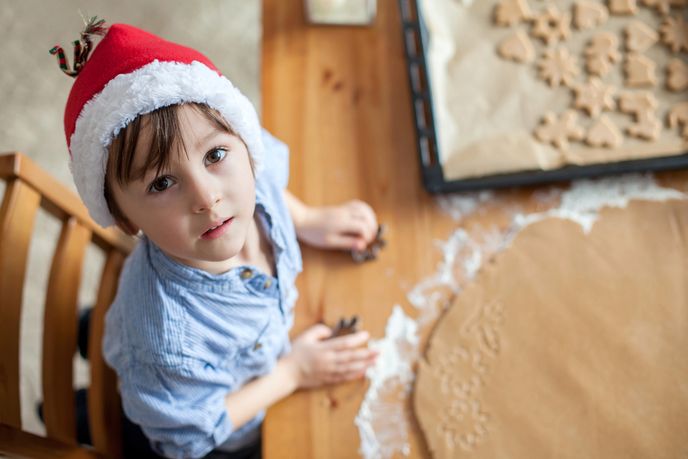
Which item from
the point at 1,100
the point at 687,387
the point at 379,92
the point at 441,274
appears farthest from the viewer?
the point at 1,100

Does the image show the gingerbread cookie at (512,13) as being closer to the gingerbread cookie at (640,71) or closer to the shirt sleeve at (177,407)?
the gingerbread cookie at (640,71)

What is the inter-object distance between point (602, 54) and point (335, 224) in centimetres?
44

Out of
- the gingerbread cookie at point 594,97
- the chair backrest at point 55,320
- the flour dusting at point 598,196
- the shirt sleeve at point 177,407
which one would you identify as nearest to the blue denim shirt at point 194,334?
the shirt sleeve at point 177,407

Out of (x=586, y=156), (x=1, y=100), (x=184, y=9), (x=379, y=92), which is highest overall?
(x=184, y=9)

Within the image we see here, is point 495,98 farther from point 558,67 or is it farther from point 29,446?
point 29,446

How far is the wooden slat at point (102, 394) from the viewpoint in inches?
31.4

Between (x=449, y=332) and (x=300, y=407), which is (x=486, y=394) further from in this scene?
(x=300, y=407)

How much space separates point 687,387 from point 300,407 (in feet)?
1.43

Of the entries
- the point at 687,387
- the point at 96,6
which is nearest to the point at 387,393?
the point at 687,387

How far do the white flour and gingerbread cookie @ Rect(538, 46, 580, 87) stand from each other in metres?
0.15

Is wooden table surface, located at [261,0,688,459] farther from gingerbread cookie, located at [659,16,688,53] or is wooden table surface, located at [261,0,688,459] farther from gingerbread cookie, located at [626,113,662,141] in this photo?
gingerbread cookie, located at [659,16,688,53]

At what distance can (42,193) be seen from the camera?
0.77m

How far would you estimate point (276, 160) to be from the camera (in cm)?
77

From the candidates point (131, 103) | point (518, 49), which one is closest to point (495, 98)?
point (518, 49)
